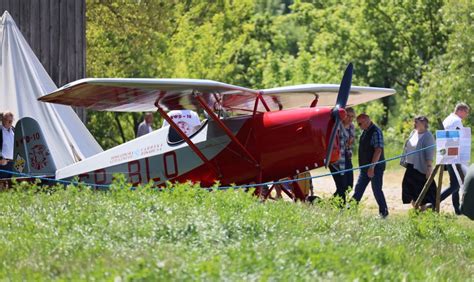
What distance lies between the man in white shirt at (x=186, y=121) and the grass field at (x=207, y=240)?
4.75m

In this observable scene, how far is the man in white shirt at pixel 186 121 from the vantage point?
1672 centimetres

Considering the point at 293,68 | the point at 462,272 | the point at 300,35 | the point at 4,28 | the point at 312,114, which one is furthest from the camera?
the point at 300,35

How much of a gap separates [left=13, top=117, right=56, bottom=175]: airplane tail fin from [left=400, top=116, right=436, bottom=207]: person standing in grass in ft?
18.7

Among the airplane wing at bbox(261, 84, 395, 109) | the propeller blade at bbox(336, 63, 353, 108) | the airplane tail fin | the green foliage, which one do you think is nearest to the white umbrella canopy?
the airplane tail fin

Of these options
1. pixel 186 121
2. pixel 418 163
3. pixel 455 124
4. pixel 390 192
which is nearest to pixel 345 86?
pixel 418 163

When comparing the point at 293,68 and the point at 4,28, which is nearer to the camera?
the point at 4,28

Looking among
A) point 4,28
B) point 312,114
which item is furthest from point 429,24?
point 312,114

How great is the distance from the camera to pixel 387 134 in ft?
141

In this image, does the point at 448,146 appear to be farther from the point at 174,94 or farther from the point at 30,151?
the point at 30,151

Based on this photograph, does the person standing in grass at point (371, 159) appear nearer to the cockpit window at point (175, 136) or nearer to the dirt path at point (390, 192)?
the dirt path at point (390, 192)

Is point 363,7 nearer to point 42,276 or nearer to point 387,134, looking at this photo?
point 387,134

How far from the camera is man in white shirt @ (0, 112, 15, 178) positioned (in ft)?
55.4

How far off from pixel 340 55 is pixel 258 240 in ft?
127

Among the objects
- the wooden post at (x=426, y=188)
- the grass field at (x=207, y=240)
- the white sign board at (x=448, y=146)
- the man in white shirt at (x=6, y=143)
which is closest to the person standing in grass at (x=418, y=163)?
the wooden post at (x=426, y=188)
